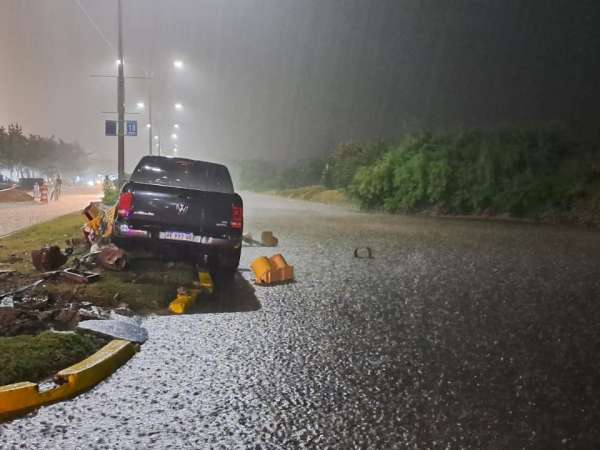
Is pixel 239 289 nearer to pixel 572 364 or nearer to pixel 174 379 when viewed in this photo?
pixel 174 379

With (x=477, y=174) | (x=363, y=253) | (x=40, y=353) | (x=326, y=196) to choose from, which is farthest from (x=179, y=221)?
(x=326, y=196)

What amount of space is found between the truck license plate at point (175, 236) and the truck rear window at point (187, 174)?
179 cm

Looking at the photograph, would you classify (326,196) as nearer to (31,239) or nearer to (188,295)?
(31,239)

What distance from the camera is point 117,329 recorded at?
216 inches

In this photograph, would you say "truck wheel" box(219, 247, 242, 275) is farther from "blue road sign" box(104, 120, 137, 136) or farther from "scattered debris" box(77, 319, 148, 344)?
"blue road sign" box(104, 120, 137, 136)

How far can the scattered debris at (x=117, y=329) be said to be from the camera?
534 centimetres

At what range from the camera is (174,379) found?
Answer: 446 cm

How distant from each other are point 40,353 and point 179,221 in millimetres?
3950

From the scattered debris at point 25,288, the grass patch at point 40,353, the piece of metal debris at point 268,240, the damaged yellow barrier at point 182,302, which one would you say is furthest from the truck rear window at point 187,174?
the grass patch at point 40,353

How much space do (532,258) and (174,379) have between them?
33.9 feet

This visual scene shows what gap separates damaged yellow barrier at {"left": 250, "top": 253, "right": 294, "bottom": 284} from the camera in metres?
9.02

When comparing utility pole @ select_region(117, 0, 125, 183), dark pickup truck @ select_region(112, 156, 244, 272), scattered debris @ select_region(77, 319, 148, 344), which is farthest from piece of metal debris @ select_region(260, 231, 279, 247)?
utility pole @ select_region(117, 0, 125, 183)

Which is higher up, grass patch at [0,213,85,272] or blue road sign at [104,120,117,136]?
blue road sign at [104,120,117,136]

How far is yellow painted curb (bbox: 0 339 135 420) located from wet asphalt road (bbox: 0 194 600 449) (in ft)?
0.33
